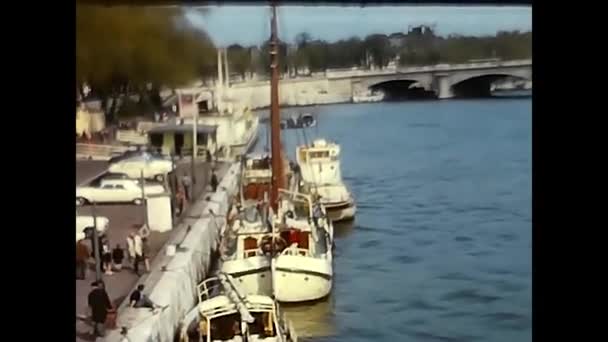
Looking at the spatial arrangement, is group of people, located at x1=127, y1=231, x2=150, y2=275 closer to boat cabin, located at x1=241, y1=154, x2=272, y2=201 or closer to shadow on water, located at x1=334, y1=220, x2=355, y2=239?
boat cabin, located at x1=241, y1=154, x2=272, y2=201

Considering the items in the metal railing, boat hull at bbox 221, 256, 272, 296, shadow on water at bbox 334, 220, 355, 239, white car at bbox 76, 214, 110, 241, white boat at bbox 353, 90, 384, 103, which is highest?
white boat at bbox 353, 90, 384, 103

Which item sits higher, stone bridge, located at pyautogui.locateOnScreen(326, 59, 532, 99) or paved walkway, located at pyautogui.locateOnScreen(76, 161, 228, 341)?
stone bridge, located at pyautogui.locateOnScreen(326, 59, 532, 99)

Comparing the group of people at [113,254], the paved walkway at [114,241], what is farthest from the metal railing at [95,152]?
the group of people at [113,254]

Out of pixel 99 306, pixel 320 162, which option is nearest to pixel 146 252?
pixel 99 306

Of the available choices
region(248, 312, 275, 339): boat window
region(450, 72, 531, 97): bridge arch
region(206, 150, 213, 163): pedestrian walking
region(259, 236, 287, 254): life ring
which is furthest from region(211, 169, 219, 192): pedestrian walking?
region(450, 72, 531, 97): bridge arch
